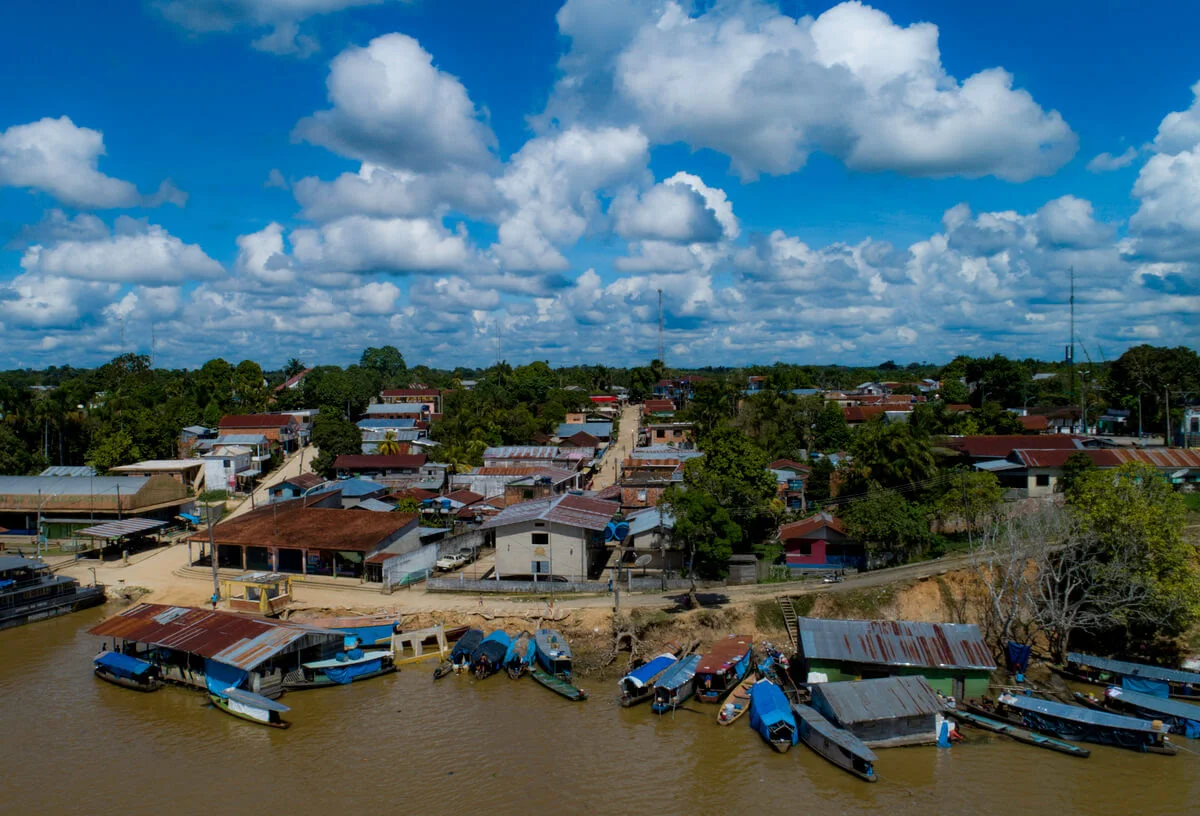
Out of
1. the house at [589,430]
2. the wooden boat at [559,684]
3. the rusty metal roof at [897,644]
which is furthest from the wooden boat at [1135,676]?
the house at [589,430]

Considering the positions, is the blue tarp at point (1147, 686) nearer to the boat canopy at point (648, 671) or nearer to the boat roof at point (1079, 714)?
the boat roof at point (1079, 714)

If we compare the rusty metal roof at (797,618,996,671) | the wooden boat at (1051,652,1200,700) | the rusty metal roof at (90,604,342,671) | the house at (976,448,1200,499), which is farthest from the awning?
the house at (976,448,1200,499)

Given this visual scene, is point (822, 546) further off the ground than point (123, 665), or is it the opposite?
point (822, 546)

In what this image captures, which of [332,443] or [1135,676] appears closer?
[1135,676]

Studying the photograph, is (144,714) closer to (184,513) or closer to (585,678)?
(585,678)

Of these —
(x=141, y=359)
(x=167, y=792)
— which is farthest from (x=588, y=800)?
(x=141, y=359)

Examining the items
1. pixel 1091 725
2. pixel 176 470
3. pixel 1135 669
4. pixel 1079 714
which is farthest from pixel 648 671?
pixel 176 470

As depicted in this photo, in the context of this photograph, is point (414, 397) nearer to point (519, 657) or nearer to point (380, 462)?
point (380, 462)
